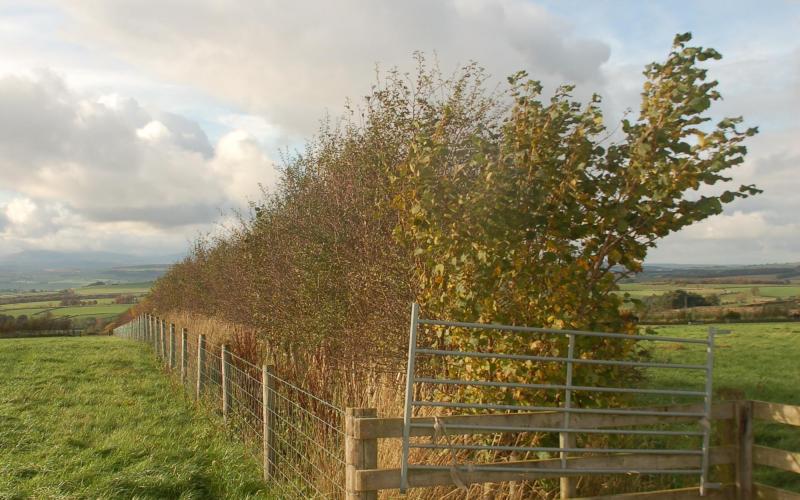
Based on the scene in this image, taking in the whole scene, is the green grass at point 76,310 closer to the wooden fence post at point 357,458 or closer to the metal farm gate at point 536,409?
the metal farm gate at point 536,409

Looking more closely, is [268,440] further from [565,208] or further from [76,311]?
[76,311]

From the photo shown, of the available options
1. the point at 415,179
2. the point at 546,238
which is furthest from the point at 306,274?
the point at 546,238

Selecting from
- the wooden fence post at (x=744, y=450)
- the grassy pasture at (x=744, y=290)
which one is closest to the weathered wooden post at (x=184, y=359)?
the wooden fence post at (x=744, y=450)

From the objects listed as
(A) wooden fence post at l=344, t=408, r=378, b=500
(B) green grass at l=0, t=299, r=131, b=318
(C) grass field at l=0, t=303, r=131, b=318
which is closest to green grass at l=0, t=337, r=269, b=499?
(A) wooden fence post at l=344, t=408, r=378, b=500

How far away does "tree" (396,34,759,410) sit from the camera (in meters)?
5.54

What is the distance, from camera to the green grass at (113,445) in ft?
24.8

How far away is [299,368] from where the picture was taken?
39.4 feet

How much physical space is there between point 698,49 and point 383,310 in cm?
446

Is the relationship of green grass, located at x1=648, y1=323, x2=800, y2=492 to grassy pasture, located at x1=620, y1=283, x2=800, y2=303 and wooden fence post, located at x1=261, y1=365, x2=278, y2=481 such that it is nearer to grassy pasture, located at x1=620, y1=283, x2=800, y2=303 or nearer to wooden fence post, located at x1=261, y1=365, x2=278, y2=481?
wooden fence post, located at x1=261, y1=365, x2=278, y2=481

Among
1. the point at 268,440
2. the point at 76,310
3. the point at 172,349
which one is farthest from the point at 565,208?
the point at 76,310

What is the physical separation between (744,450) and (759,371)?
20426 millimetres

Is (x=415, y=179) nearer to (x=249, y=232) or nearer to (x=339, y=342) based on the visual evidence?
(x=339, y=342)

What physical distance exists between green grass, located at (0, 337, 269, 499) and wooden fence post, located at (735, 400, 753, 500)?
4.62 m

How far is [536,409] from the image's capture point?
5.01 m
